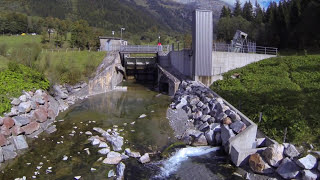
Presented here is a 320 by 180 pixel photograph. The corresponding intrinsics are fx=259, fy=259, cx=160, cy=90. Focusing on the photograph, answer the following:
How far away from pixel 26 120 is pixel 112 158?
6.40 m

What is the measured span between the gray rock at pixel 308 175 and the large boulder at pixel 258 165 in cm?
123

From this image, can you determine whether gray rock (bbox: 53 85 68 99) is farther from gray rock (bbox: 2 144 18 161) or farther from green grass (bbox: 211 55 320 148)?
green grass (bbox: 211 55 320 148)

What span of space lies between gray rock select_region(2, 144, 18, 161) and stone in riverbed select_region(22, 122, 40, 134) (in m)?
2.04

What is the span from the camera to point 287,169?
9.98 metres

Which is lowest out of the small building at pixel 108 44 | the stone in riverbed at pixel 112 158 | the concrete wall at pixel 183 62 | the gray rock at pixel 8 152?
the stone in riverbed at pixel 112 158

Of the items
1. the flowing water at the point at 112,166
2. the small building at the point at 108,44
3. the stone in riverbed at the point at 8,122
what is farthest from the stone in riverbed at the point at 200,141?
the small building at the point at 108,44

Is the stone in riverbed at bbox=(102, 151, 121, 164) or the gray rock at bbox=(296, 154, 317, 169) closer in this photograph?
the gray rock at bbox=(296, 154, 317, 169)

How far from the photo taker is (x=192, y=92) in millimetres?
21984

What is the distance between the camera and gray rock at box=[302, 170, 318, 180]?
367 inches

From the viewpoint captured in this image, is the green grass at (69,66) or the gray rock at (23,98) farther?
the green grass at (69,66)

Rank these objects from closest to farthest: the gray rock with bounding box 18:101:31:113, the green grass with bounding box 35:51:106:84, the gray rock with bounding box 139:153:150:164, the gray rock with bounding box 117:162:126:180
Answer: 1. the gray rock with bounding box 117:162:126:180
2. the gray rock with bounding box 139:153:150:164
3. the gray rock with bounding box 18:101:31:113
4. the green grass with bounding box 35:51:106:84

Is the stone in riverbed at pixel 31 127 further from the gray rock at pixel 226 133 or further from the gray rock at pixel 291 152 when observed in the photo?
the gray rock at pixel 291 152

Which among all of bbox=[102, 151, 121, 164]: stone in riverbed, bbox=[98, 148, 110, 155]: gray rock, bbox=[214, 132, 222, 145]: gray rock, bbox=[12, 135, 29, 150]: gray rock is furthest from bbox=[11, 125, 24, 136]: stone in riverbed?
bbox=[214, 132, 222, 145]: gray rock

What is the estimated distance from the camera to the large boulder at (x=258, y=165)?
1045 centimetres
